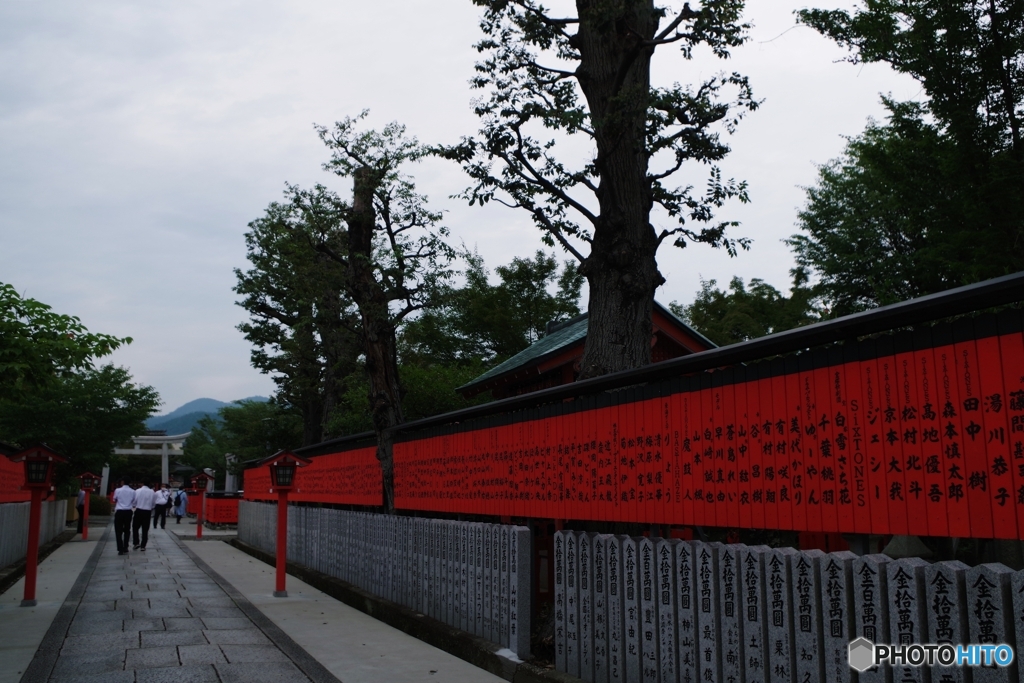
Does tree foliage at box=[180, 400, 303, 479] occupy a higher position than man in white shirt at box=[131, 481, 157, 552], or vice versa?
tree foliage at box=[180, 400, 303, 479]

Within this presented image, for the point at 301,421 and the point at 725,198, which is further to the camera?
the point at 301,421

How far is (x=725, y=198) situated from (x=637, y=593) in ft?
19.7

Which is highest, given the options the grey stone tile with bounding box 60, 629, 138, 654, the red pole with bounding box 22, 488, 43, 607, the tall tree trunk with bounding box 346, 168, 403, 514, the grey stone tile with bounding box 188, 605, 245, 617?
the tall tree trunk with bounding box 346, 168, 403, 514

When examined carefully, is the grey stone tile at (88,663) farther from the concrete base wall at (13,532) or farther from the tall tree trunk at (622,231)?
the concrete base wall at (13,532)

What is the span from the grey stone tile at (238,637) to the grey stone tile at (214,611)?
1432mm

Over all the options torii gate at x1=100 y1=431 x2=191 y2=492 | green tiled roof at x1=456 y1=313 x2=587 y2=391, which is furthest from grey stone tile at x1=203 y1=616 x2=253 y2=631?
torii gate at x1=100 y1=431 x2=191 y2=492

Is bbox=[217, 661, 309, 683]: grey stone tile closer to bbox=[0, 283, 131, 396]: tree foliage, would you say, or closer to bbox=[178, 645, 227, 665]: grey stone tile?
bbox=[178, 645, 227, 665]: grey stone tile

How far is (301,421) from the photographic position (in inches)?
1939

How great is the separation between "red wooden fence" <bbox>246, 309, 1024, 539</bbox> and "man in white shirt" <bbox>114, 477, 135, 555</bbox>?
16.9 m

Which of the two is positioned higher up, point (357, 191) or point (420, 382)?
point (357, 191)

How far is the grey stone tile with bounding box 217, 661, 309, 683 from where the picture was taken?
767 centimetres

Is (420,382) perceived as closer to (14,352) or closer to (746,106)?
(14,352)

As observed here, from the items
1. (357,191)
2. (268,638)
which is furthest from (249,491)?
(268,638)

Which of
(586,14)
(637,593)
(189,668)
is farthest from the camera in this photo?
(586,14)
